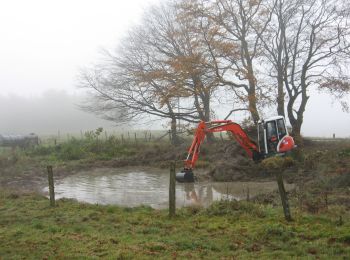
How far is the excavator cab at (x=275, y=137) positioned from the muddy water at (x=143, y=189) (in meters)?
2.26

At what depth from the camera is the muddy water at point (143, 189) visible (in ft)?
53.2

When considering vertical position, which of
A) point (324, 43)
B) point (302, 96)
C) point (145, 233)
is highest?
point (324, 43)

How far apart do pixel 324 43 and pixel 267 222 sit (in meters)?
20.1

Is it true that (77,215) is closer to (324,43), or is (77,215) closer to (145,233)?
(145,233)

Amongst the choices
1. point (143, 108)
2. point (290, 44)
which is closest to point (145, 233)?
point (290, 44)

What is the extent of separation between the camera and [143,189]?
19.1 metres

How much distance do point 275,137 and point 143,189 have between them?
22.5 feet

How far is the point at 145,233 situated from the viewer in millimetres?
9445

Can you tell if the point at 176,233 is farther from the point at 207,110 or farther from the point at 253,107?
the point at 207,110

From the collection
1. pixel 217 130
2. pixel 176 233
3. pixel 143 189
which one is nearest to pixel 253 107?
pixel 217 130

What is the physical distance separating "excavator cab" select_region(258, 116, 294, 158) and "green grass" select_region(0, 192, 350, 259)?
958 cm

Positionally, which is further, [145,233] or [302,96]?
[302,96]

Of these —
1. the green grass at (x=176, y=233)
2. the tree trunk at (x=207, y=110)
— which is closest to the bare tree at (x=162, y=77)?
the tree trunk at (x=207, y=110)

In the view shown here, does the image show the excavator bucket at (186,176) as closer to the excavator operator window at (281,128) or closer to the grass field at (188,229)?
the grass field at (188,229)
